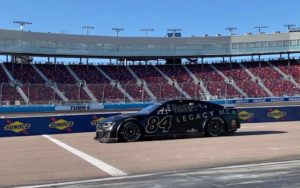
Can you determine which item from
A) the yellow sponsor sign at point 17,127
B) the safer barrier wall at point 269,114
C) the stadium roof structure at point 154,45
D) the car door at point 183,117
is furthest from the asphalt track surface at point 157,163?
the stadium roof structure at point 154,45

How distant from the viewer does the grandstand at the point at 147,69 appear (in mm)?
52594

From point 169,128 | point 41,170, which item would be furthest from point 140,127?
point 41,170

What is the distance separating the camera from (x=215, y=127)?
1809cm

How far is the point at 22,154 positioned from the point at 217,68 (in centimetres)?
6315

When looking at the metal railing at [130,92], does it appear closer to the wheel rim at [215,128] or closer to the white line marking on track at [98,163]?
the wheel rim at [215,128]

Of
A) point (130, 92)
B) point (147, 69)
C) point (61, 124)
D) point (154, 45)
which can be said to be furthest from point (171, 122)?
point (154, 45)

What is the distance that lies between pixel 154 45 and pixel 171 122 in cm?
6199

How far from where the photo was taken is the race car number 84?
16959 mm

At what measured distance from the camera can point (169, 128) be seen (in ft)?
57.1

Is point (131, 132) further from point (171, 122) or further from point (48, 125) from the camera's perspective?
point (48, 125)

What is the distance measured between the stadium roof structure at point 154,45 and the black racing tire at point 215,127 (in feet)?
182

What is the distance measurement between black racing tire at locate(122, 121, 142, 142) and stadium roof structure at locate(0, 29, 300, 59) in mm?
55879

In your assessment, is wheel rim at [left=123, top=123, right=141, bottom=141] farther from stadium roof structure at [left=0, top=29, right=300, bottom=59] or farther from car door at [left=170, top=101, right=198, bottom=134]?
stadium roof structure at [left=0, top=29, right=300, bottom=59]

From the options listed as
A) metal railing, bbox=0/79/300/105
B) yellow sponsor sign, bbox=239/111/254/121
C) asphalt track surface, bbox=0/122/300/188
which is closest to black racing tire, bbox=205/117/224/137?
asphalt track surface, bbox=0/122/300/188
